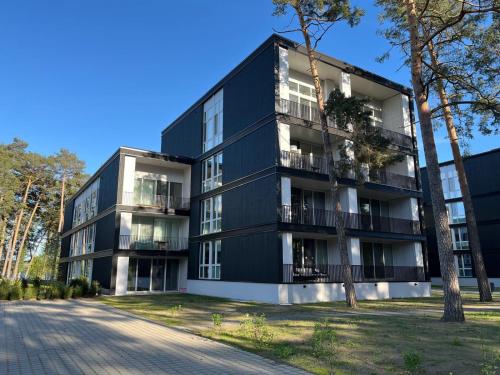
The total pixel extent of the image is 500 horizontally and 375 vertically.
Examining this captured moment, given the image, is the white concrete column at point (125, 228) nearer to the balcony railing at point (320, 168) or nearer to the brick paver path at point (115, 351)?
the balcony railing at point (320, 168)

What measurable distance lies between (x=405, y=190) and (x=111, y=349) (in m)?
22.2

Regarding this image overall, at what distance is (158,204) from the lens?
2830 centimetres

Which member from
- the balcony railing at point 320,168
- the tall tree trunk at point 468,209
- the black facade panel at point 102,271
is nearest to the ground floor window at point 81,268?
the black facade panel at point 102,271

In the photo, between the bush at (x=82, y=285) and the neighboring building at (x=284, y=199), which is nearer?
the neighboring building at (x=284, y=199)

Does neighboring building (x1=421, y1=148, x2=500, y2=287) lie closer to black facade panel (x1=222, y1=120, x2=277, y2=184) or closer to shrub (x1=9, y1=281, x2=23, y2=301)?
black facade panel (x1=222, y1=120, x2=277, y2=184)

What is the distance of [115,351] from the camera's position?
7.54 metres

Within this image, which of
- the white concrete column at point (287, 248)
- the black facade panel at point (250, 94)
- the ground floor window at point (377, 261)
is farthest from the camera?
the ground floor window at point (377, 261)

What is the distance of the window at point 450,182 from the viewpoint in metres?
40.7

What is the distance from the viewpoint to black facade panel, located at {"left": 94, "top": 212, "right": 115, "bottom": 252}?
83.7 ft

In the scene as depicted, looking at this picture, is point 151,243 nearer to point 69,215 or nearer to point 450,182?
point 69,215

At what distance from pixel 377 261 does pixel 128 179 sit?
1738 cm

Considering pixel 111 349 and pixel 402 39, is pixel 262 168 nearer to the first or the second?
pixel 402 39

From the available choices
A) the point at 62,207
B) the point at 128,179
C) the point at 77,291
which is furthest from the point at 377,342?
the point at 62,207

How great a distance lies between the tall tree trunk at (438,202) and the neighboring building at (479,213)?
29.6 m
